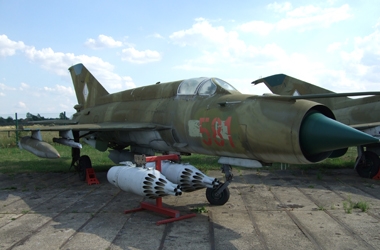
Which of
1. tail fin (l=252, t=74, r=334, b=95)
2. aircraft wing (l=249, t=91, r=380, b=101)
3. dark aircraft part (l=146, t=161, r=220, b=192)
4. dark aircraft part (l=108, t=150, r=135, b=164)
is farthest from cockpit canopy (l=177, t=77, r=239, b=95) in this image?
tail fin (l=252, t=74, r=334, b=95)

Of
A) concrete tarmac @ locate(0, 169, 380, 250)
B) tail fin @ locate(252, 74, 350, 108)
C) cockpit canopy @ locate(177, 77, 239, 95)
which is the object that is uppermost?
tail fin @ locate(252, 74, 350, 108)

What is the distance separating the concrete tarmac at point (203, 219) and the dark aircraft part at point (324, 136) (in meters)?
1.36

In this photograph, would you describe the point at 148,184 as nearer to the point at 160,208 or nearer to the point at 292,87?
the point at 160,208

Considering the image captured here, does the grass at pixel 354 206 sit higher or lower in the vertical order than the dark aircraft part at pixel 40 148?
lower

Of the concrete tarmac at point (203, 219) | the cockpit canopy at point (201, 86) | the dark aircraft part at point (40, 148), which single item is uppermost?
the cockpit canopy at point (201, 86)

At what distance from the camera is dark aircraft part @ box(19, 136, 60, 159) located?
866 centimetres

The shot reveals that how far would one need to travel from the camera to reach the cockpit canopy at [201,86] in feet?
22.6

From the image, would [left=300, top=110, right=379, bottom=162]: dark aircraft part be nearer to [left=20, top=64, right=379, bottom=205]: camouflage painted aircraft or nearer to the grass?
[left=20, top=64, right=379, bottom=205]: camouflage painted aircraft

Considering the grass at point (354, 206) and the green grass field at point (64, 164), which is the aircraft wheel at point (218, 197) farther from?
the green grass field at point (64, 164)

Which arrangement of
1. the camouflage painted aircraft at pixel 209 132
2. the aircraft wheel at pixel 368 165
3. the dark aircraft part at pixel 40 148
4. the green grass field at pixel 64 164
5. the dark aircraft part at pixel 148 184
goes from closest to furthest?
1. the camouflage painted aircraft at pixel 209 132
2. the dark aircraft part at pixel 148 184
3. the dark aircraft part at pixel 40 148
4. the aircraft wheel at pixel 368 165
5. the green grass field at pixel 64 164

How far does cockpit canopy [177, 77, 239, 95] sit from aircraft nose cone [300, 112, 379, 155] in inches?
90.5

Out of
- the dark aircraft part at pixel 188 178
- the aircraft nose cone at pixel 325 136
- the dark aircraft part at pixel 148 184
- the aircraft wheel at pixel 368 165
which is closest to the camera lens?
the aircraft nose cone at pixel 325 136

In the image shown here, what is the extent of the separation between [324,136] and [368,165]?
269 inches

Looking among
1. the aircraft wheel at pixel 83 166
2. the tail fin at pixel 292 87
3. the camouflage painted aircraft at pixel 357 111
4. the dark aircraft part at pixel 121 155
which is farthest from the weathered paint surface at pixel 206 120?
the tail fin at pixel 292 87
